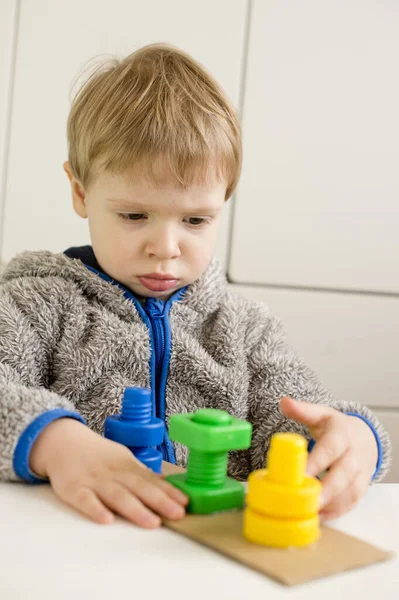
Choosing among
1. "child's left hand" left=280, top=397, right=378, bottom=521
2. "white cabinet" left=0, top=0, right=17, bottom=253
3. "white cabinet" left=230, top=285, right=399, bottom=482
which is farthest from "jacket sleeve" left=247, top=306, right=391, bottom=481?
"white cabinet" left=0, top=0, right=17, bottom=253

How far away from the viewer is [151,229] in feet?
2.89

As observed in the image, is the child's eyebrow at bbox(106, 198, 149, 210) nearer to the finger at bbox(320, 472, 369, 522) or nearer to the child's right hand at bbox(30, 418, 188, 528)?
the child's right hand at bbox(30, 418, 188, 528)

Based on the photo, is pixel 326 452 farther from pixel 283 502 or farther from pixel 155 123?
pixel 155 123

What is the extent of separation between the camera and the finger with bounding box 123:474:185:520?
22.9 inches

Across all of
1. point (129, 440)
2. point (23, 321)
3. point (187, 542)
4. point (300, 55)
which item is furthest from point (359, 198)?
point (187, 542)

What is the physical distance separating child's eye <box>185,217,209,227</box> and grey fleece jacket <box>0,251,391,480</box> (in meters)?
0.12

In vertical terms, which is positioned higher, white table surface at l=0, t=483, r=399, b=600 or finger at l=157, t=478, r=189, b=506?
finger at l=157, t=478, r=189, b=506

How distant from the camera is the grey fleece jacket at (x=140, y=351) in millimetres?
903

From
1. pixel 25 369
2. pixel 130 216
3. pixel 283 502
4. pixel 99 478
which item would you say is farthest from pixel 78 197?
pixel 283 502

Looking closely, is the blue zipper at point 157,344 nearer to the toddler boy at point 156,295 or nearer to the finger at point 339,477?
the toddler boy at point 156,295

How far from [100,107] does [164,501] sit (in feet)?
1.74

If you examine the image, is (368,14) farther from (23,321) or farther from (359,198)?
(23,321)

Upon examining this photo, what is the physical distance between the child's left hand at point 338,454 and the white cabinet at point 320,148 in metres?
0.58

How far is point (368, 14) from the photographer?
53.5 inches
